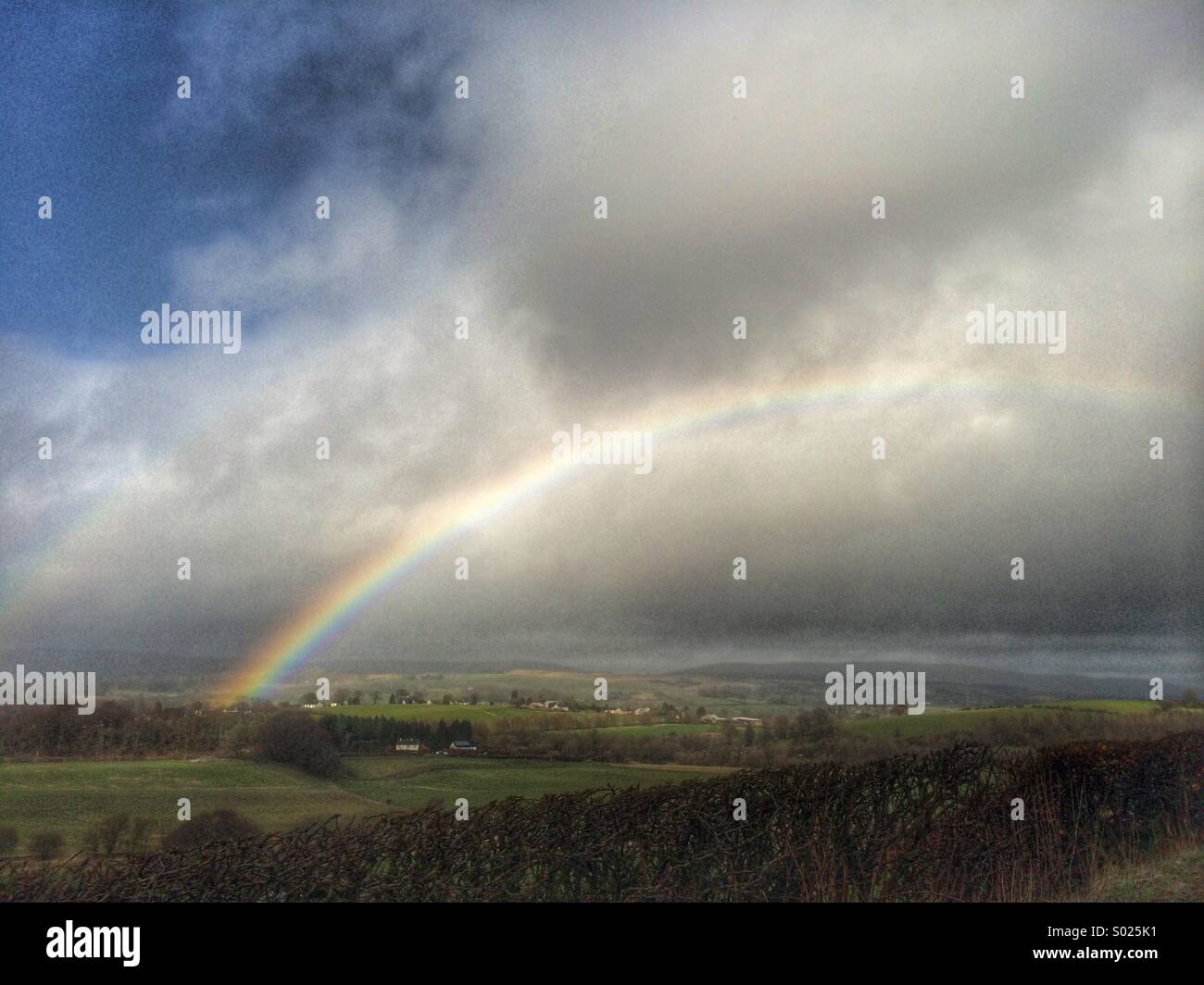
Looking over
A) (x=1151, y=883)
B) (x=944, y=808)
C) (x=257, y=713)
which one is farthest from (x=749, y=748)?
(x=257, y=713)

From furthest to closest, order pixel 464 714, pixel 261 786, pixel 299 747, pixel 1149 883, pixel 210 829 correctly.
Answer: pixel 464 714
pixel 299 747
pixel 261 786
pixel 210 829
pixel 1149 883

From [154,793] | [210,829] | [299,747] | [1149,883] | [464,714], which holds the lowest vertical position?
[1149,883]

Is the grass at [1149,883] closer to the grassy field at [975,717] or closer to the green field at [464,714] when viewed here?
the grassy field at [975,717]

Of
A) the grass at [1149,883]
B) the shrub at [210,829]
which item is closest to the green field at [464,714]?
the shrub at [210,829]

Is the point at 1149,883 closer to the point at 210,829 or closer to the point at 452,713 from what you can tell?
the point at 452,713

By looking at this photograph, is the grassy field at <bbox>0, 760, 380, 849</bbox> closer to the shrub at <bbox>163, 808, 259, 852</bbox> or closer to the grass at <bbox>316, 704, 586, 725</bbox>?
the shrub at <bbox>163, 808, 259, 852</bbox>

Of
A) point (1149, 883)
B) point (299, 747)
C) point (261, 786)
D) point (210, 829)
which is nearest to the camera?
point (1149, 883)

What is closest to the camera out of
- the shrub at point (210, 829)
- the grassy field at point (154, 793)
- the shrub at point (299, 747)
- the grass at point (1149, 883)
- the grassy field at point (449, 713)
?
the grass at point (1149, 883)

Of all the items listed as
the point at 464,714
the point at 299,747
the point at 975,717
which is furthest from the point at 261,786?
the point at 975,717

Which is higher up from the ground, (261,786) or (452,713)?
(452,713)
